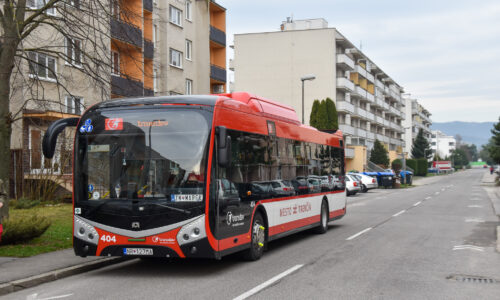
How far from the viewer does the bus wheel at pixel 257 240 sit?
34.0 ft

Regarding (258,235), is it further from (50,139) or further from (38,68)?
(38,68)

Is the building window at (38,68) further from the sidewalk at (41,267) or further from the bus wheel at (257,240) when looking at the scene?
the bus wheel at (257,240)

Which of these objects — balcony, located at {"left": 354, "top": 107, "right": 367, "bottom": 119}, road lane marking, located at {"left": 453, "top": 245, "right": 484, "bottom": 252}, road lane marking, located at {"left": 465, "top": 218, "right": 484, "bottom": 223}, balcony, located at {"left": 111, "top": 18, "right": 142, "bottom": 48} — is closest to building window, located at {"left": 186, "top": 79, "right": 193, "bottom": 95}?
road lane marking, located at {"left": 465, "top": 218, "right": 484, "bottom": 223}

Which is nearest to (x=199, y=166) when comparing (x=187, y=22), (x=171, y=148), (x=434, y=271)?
(x=171, y=148)

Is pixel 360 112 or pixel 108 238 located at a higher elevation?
pixel 360 112

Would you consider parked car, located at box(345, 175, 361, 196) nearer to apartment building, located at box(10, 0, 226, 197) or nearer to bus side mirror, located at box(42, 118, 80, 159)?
apartment building, located at box(10, 0, 226, 197)

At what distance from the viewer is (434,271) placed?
9.32m

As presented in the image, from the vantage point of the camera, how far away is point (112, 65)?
13242 mm

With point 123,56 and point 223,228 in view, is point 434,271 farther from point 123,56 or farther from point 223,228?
point 123,56

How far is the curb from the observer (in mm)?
8078

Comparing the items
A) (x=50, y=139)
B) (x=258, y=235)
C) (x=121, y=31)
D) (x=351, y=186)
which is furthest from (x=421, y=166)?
(x=50, y=139)

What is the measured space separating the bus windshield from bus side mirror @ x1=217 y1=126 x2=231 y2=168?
271 mm

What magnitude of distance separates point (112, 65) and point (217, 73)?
30.8 metres

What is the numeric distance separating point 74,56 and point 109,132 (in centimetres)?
500
